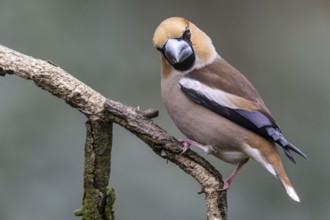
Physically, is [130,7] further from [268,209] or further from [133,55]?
[268,209]

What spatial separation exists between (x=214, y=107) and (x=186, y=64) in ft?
0.75

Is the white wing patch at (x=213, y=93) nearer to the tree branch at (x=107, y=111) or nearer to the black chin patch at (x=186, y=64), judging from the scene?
the black chin patch at (x=186, y=64)

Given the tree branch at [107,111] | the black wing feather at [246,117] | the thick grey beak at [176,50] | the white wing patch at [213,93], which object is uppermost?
the thick grey beak at [176,50]

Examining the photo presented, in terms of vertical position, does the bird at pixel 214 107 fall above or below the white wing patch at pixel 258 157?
above

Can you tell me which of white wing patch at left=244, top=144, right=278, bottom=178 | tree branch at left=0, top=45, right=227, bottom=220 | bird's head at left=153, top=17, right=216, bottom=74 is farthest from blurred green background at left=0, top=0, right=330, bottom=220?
tree branch at left=0, top=45, right=227, bottom=220

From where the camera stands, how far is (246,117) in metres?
3.07

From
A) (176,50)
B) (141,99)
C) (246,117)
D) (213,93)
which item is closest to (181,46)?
(176,50)

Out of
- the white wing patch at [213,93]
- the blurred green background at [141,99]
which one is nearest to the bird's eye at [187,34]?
the white wing patch at [213,93]

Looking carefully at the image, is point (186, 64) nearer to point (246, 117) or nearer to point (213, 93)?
point (213, 93)

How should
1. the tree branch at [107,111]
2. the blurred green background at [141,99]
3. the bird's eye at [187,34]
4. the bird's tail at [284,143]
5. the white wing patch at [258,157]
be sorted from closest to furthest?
the tree branch at [107,111], the bird's tail at [284,143], the white wing patch at [258,157], the bird's eye at [187,34], the blurred green background at [141,99]

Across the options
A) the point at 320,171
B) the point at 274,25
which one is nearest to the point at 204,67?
the point at 320,171

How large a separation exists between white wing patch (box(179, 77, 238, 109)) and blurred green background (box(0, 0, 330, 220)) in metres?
1.08

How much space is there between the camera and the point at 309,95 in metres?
4.62

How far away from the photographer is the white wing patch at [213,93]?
10.1 feet
